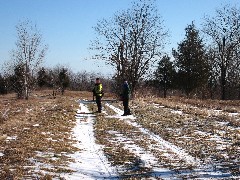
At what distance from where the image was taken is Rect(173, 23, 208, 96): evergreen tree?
201 feet

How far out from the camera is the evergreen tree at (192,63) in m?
61.3

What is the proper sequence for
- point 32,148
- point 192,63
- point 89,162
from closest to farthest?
point 89,162 → point 32,148 → point 192,63

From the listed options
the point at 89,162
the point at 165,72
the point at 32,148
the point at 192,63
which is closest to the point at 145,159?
the point at 89,162

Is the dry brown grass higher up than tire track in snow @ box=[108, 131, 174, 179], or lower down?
higher up

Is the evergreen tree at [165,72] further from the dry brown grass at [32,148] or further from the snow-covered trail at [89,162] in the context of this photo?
the snow-covered trail at [89,162]

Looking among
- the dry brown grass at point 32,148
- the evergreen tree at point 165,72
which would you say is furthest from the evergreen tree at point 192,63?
the dry brown grass at point 32,148

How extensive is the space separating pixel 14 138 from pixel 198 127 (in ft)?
24.4

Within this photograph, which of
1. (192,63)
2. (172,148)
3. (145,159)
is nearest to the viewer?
(145,159)

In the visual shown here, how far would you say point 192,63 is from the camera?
61.5 meters

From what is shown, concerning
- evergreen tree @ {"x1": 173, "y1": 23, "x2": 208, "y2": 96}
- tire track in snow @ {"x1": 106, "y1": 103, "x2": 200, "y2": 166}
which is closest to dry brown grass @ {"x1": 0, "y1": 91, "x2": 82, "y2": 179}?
tire track in snow @ {"x1": 106, "y1": 103, "x2": 200, "y2": 166}

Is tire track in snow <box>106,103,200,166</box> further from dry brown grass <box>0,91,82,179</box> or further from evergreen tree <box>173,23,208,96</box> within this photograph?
evergreen tree <box>173,23,208,96</box>

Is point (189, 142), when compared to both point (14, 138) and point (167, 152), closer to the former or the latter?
point (167, 152)

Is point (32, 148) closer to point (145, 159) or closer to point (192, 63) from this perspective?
point (145, 159)

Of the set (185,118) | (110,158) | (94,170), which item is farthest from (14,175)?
(185,118)
